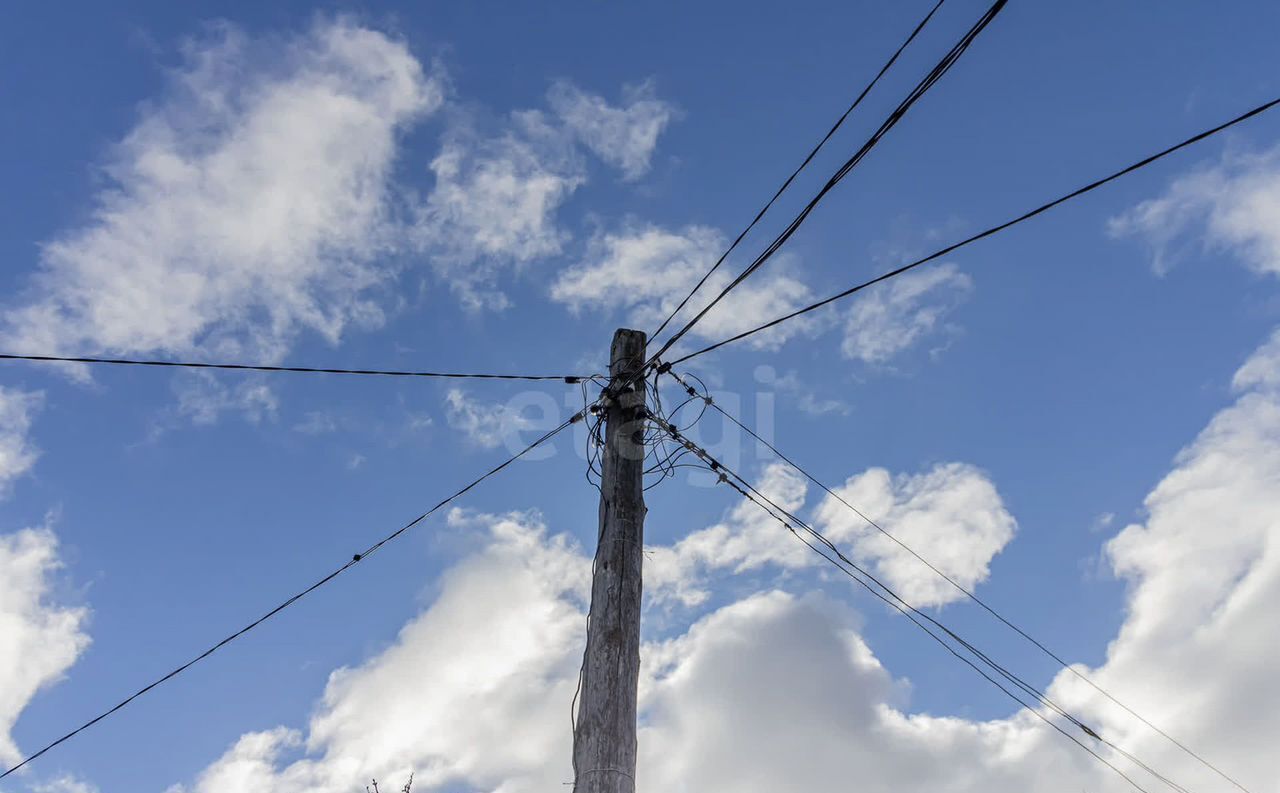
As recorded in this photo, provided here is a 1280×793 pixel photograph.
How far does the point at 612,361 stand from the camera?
24.2 ft

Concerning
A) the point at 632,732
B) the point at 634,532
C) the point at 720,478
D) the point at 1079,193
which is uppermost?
the point at 720,478

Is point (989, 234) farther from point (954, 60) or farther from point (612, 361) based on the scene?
point (612, 361)

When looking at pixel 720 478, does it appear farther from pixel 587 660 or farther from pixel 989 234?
pixel 989 234

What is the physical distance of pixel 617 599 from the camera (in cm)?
578

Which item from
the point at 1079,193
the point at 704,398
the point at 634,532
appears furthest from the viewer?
the point at 704,398

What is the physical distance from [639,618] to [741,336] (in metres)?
2.66

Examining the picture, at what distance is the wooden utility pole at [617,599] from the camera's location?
505 cm

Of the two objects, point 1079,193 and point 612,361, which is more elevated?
point 612,361

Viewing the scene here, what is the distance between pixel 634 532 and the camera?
20.4 feet

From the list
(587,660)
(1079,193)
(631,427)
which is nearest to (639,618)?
(587,660)

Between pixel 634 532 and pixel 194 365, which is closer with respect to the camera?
pixel 634 532

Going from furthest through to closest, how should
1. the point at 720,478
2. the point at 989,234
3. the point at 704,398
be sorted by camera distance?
1. the point at 704,398
2. the point at 720,478
3. the point at 989,234

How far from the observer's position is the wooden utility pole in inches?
199

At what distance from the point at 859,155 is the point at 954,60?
2.54ft
